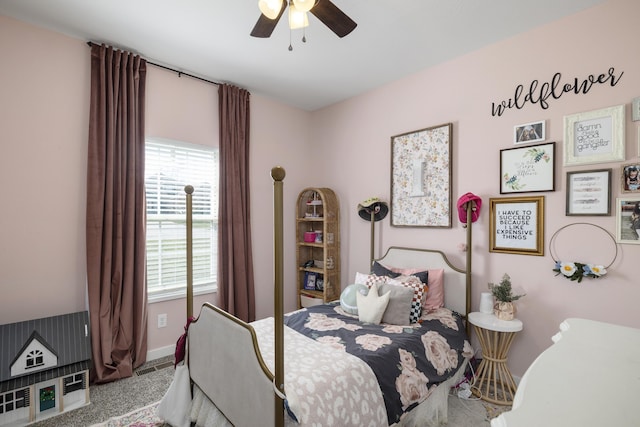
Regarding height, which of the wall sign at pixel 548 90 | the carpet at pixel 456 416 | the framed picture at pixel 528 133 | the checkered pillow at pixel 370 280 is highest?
the wall sign at pixel 548 90

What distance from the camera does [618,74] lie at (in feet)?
6.64

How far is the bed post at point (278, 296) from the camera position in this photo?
1.30 meters

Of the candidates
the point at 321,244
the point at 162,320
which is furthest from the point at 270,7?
the point at 162,320

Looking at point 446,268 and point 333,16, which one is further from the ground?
point 333,16

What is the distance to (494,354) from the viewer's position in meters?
2.31

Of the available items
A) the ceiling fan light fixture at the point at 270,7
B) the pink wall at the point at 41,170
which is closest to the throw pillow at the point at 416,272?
the ceiling fan light fixture at the point at 270,7

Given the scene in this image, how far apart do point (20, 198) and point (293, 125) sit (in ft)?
9.01

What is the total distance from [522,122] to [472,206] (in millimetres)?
739

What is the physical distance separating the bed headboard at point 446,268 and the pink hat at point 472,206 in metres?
0.40

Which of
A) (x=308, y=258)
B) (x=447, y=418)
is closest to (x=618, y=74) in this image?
(x=447, y=418)

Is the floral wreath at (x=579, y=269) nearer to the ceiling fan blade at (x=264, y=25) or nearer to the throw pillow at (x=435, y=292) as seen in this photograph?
the throw pillow at (x=435, y=292)

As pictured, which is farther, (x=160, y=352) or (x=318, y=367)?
(x=160, y=352)

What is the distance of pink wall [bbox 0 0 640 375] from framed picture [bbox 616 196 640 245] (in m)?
0.04

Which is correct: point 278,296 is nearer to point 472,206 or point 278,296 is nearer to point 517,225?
point 472,206
